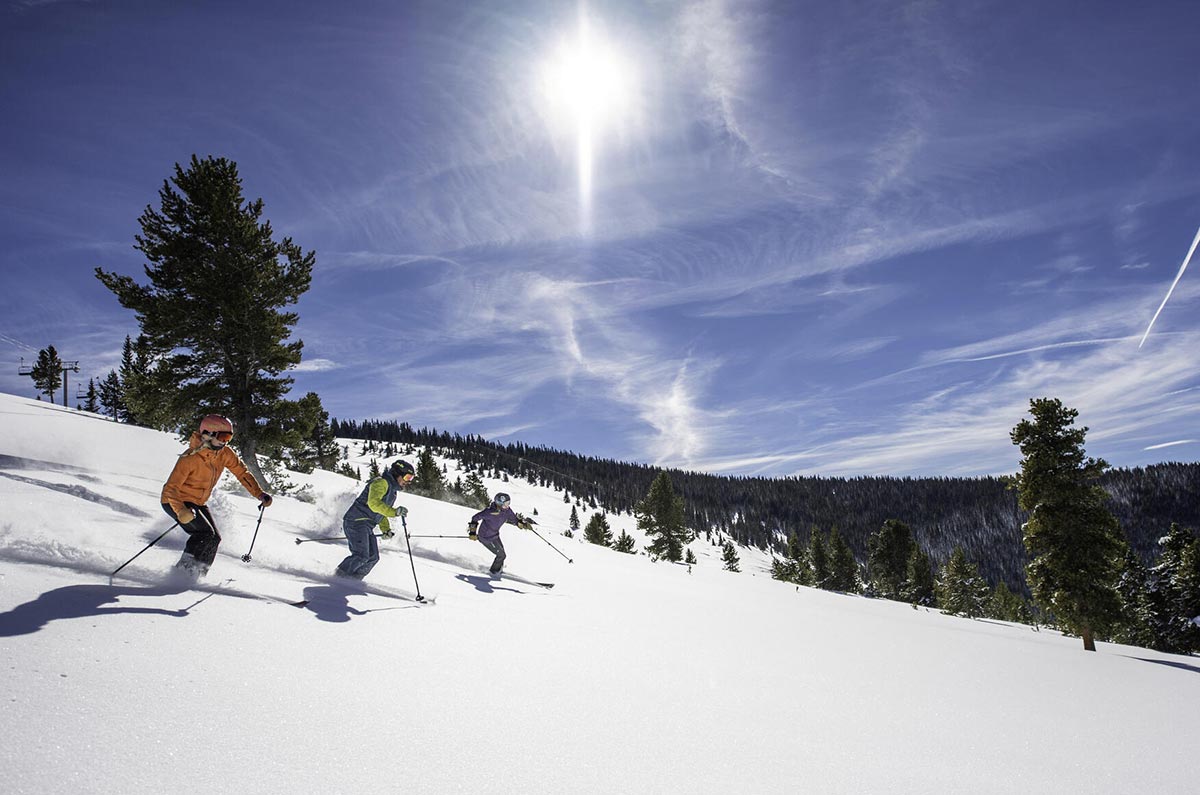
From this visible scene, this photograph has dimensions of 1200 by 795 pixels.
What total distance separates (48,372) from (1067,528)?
131m

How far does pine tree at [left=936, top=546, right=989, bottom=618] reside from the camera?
53.0 meters

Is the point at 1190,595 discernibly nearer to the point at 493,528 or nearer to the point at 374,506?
the point at 493,528

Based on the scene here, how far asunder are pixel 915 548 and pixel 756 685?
68292mm

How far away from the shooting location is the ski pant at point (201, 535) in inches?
245

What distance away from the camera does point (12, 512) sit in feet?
20.0

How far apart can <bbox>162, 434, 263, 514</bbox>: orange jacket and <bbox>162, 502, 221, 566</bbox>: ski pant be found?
0.28 feet

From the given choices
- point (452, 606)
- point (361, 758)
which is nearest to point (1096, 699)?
point (452, 606)

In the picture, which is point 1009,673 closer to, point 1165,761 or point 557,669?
point 1165,761

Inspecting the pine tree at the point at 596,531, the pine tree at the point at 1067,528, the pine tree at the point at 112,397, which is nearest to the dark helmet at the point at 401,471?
the pine tree at the point at 1067,528

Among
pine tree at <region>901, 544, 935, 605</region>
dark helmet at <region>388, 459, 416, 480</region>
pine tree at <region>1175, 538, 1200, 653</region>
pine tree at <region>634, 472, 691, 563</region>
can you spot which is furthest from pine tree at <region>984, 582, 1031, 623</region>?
dark helmet at <region>388, 459, 416, 480</region>

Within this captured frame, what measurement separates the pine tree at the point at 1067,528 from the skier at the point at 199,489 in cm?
2585

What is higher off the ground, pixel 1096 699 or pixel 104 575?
pixel 104 575

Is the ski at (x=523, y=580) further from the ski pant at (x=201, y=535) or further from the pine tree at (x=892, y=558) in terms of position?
the pine tree at (x=892, y=558)

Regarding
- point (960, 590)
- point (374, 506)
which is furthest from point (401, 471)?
point (960, 590)
